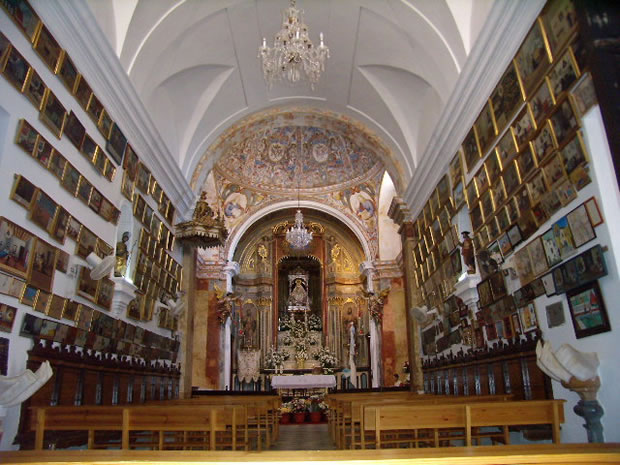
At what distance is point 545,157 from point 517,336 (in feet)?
8.03

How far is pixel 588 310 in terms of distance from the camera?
5.30 meters

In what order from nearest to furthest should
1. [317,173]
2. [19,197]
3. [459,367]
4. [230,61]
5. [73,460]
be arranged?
[73,460]
[19,197]
[459,367]
[230,61]
[317,173]

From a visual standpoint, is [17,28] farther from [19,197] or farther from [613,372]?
[613,372]

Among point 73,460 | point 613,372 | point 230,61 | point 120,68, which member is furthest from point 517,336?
point 230,61

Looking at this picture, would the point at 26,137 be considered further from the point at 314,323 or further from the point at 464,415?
the point at 314,323

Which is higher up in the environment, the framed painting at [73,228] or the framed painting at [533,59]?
the framed painting at [533,59]

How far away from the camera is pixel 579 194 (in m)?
5.35

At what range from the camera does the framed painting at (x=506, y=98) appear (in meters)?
6.78

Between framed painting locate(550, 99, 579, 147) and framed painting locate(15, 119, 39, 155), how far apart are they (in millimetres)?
5677

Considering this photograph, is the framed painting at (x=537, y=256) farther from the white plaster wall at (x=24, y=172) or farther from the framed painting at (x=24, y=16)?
the framed painting at (x=24, y=16)

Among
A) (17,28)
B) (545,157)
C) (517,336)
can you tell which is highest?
(17,28)

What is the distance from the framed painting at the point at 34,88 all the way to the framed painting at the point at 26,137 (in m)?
0.31

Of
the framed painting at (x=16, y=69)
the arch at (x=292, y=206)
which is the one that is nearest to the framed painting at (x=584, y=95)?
the framed painting at (x=16, y=69)

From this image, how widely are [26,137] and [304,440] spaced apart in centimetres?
653
